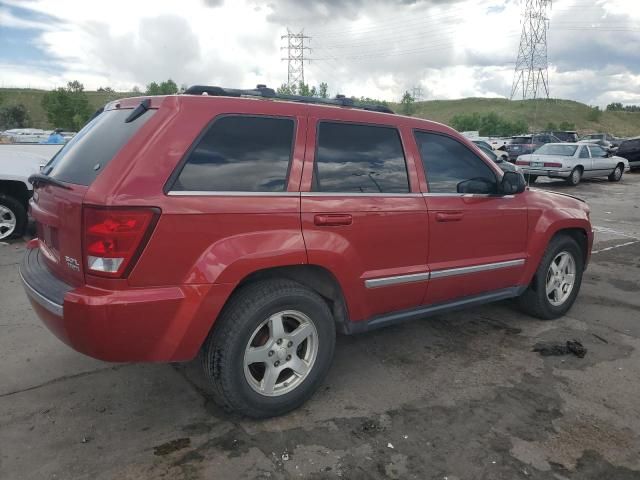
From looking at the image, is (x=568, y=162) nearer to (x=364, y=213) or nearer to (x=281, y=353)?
(x=364, y=213)

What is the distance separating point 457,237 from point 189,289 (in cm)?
206

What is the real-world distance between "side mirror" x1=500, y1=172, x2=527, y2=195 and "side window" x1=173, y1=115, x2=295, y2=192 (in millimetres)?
1874

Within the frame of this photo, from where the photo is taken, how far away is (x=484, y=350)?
13.8 feet

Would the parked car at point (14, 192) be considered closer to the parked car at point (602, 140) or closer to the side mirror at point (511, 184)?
the side mirror at point (511, 184)

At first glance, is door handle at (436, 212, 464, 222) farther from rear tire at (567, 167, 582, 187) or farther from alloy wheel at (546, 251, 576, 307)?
rear tire at (567, 167, 582, 187)

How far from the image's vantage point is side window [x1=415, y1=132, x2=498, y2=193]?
3.77 metres

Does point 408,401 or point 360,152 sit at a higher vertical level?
point 360,152

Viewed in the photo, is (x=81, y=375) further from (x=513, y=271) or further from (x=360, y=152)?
(x=513, y=271)

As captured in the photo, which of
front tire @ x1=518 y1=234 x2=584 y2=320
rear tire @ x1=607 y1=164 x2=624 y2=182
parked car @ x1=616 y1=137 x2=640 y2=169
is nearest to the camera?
front tire @ x1=518 y1=234 x2=584 y2=320

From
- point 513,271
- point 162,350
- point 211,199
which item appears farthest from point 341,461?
point 513,271

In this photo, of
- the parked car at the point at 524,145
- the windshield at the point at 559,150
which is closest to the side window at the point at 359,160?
the windshield at the point at 559,150

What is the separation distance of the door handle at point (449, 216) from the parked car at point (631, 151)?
83.2ft

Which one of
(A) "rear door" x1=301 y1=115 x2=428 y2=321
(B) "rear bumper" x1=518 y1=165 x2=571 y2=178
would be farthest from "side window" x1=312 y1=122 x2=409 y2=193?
(B) "rear bumper" x1=518 y1=165 x2=571 y2=178

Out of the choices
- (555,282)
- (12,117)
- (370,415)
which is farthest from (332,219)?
(12,117)
